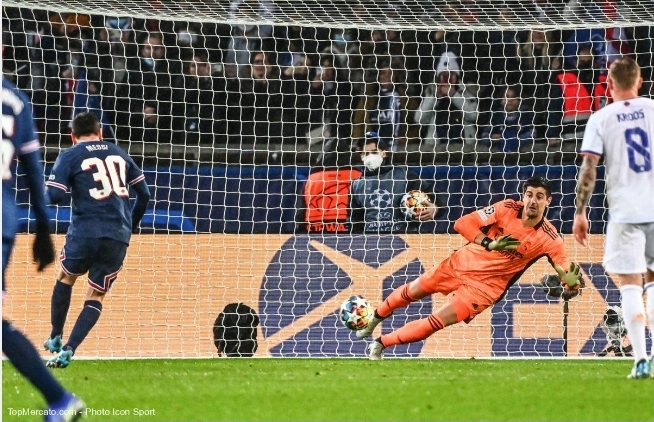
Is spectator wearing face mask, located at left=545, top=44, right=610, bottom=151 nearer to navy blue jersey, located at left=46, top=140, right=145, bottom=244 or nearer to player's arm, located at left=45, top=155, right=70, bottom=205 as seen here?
navy blue jersey, located at left=46, top=140, right=145, bottom=244

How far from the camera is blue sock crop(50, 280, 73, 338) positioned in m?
8.66

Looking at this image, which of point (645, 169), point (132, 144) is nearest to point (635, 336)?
point (645, 169)

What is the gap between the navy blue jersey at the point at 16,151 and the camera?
483cm

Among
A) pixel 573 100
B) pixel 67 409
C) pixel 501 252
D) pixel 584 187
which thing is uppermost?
pixel 573 100

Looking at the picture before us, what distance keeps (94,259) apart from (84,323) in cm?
50

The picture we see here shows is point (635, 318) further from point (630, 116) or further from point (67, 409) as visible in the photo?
point (67, 409)

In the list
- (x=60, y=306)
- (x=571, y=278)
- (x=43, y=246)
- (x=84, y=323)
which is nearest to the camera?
(x=43, y=246)

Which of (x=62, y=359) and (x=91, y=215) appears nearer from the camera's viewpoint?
(x=62, y=359)

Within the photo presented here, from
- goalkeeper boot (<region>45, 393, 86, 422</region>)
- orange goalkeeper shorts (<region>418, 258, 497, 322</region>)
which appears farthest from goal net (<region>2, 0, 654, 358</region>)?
goalkeeper boot (<region>45, 393, 86, 422</region>)

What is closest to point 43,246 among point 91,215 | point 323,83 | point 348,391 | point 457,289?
point 348,391

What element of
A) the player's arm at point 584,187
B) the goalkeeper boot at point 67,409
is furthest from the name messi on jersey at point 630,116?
the goalkeeper boot at point 67,409

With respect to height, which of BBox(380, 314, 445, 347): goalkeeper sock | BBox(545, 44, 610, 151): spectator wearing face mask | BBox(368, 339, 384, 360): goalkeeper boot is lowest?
BBox(368, 339, 384, 360): goalkeeper boot

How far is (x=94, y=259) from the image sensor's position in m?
8.79

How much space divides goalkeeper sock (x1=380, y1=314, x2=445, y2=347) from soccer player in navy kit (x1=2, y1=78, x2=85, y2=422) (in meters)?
4.59
